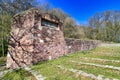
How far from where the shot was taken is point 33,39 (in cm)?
502

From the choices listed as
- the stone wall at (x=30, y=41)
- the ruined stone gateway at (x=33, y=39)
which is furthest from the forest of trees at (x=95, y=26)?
the stone wall at (x=30, y=41)

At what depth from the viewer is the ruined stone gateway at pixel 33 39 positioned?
16.7ft

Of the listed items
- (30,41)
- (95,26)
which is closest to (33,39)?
(30,41)

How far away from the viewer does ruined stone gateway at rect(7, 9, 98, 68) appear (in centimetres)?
509

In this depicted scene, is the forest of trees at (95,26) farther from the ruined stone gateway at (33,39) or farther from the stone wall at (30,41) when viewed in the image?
the stone wall at (30,41)

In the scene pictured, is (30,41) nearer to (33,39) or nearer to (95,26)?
(33,39)

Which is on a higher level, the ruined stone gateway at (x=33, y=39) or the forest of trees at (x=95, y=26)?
the forest of trees at (x=95, y=26)

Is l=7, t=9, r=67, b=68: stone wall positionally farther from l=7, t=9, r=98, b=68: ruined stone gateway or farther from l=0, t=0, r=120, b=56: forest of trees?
l=0, t=0, r=120, b=56: forest of trees

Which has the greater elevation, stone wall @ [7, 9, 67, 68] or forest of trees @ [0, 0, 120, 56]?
forest of trees @ [0, 0, 120, 56]

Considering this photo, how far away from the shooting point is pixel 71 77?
10.5 feet

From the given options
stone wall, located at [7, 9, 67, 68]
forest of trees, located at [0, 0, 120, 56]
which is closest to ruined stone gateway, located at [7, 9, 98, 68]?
stone wall, located at [7, 9, 67, 68]

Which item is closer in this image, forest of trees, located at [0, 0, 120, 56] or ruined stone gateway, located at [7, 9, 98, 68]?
ruined stone gateway, located at [7, 9, 98, 68]

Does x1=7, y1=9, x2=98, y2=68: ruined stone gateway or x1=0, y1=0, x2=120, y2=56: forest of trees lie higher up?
x1=0, y1=0, x2=120, y2=56: forest of trees

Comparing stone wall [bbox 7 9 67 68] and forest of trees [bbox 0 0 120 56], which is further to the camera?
forest of trees [bbox 0 0 120 56]
